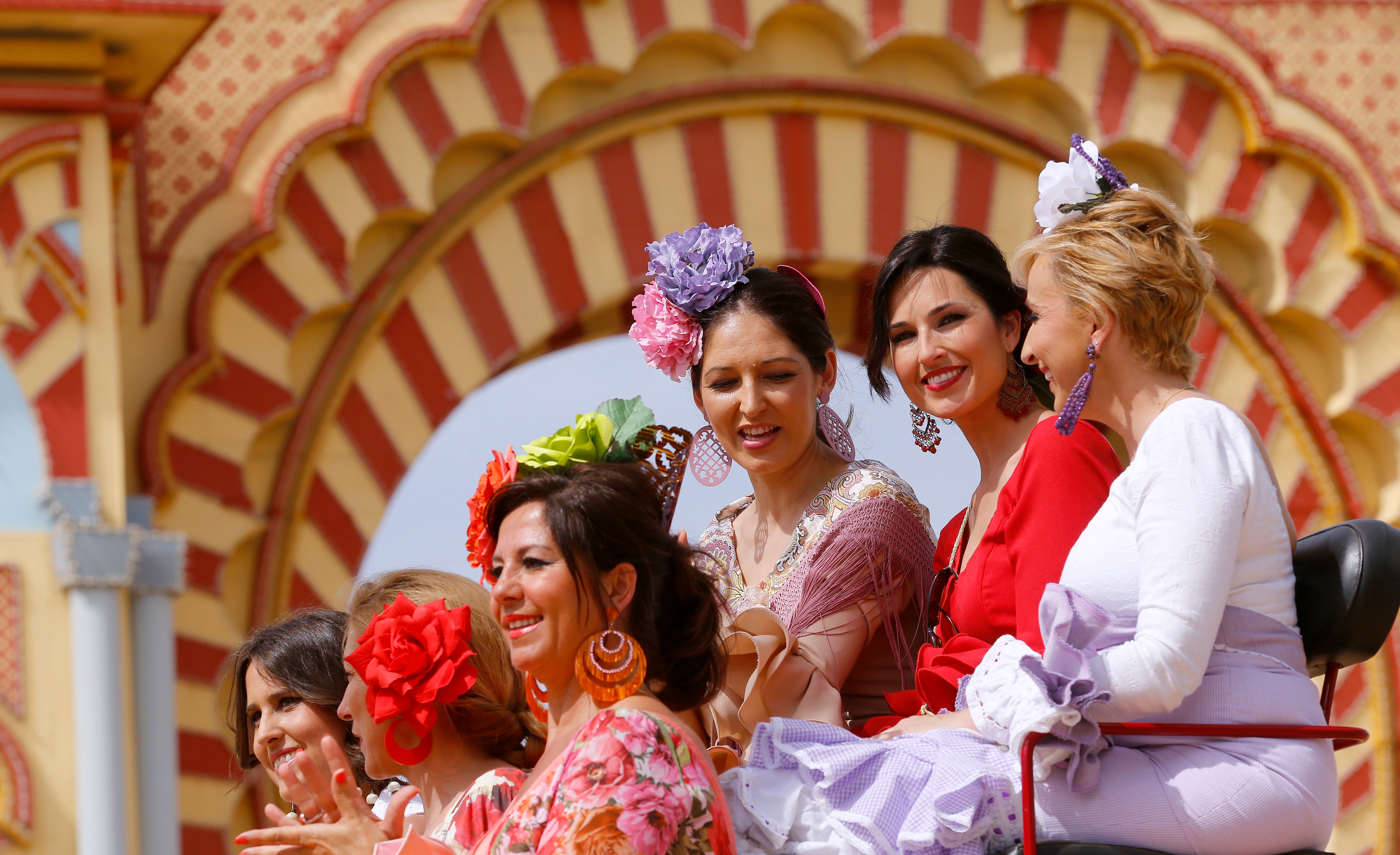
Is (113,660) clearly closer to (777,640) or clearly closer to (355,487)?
(355,487)

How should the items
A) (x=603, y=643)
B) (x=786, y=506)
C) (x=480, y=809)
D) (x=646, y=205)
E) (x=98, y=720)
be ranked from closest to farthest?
(x=603, y=643), (x=480, y=809), (x=786, y=506), (x=98, y=720), (x=646, y=205)

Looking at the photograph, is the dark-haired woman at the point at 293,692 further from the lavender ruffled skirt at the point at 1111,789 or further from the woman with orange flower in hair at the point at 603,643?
the lavender ruffled skirt at the point at 1111,789

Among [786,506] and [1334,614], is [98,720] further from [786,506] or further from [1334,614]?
[1334,614]

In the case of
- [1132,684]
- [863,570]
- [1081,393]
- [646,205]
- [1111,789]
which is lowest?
[1111,789]

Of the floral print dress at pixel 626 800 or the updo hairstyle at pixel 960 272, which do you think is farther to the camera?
the updo hairstyle at pixel 960 272

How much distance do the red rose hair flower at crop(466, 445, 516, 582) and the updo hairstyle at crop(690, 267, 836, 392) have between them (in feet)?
2.25

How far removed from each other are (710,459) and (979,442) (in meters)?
0.53

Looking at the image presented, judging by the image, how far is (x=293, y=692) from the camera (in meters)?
3.19

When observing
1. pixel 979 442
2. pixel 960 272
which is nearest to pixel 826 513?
pixel 979 442

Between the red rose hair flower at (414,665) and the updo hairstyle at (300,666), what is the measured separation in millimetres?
310

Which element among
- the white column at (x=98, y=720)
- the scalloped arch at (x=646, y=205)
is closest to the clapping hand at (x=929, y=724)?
the white column at (x=98, y=720)

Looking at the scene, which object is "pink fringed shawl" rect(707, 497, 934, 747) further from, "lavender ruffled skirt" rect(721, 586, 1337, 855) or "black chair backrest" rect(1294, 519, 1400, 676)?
"black chair backrest" rect(1294, 519, 1400, 676)

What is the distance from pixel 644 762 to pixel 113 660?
3.05 meters

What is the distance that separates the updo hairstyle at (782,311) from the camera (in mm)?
3150
